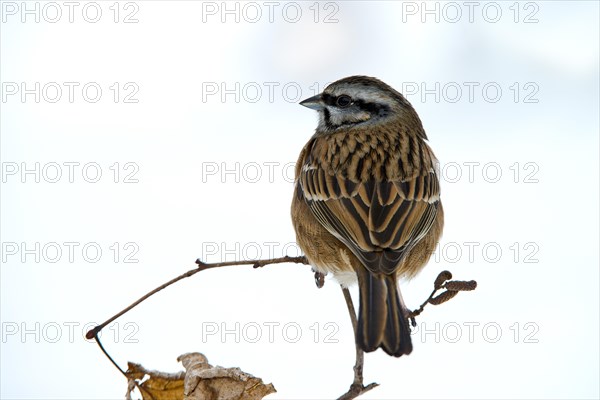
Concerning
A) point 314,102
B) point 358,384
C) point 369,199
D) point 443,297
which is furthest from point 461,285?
point 314,102

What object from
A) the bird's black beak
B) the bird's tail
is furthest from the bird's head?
the bird's tail

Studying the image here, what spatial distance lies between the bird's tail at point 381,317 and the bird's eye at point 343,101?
1455 millimetres

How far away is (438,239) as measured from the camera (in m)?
4.28

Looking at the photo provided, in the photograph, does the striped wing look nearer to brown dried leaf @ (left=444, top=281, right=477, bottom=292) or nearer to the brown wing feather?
the brown wing feather

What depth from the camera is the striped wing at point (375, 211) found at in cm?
358

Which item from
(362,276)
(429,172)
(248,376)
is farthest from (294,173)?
(248,376)

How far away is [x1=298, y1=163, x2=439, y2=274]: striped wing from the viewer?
3.58 meters

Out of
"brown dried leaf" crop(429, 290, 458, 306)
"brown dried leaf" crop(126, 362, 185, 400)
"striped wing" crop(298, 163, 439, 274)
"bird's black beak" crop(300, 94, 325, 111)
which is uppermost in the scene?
"bird's black beak" crop(300, 94, 325, 111)

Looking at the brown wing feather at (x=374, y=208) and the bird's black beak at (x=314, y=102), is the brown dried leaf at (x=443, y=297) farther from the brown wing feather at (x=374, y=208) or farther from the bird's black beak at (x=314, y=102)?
the bird's black beak at (x=314, y=102)

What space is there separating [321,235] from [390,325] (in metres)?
1.14

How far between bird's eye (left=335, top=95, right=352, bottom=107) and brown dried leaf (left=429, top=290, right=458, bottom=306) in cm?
220

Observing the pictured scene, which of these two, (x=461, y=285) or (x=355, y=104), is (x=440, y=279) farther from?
(x=355, y=104)

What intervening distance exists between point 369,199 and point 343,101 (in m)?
1.00

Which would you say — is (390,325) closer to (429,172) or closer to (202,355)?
(202,355)
